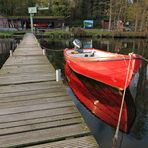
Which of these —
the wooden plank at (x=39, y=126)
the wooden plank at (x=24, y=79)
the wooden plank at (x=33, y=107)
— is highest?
the wooden plank at (x=24, y=79)

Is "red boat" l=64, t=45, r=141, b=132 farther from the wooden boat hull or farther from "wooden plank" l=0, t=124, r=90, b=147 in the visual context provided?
"wooden plank" l=0, t=124, r=90, b=147

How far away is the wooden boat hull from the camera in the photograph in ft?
22.6

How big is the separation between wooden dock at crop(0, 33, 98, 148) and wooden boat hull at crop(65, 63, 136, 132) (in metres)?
1.84

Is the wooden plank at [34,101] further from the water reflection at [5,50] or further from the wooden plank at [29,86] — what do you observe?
the water reflection at [5,50]

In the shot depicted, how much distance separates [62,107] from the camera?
5.17 meters

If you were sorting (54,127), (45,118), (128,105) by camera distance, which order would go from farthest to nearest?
(128,105)
(45,118)
(54,127)

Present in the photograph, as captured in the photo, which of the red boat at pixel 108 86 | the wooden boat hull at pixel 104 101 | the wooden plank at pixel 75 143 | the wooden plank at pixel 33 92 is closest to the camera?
the wooden plank at pixel 75 143

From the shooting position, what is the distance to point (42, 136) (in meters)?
4.00

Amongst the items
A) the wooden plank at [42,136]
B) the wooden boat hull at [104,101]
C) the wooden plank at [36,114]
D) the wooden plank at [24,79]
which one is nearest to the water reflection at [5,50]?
the wooden boat hull at [104,101]

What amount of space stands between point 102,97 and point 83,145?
4.89 m

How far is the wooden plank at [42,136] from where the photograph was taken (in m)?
3.82

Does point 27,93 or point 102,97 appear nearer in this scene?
point 27,93

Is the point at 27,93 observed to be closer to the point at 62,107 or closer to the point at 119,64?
the point at 62,107

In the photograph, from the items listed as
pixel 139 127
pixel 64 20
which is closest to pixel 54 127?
pixel 139 127
